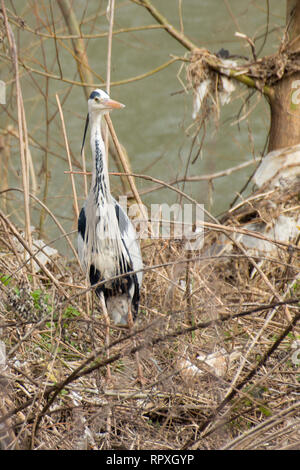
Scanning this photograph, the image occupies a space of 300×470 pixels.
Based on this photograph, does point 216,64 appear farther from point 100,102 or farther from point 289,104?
point 100,102

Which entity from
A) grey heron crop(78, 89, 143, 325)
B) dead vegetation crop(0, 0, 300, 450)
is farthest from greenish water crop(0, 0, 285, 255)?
dead vegetation crop(0, 0, 300, 450)

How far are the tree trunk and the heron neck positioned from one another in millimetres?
1735

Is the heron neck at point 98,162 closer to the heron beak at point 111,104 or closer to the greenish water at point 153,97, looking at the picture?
the heron beak at point 111,104

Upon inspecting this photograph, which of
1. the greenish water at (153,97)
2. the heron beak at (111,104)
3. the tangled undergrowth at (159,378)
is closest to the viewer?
the tangled undergrowth at (159,378)

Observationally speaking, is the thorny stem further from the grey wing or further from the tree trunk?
the grey wing

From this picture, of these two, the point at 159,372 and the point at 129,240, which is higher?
the point at 129,240

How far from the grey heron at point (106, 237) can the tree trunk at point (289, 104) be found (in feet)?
5.19

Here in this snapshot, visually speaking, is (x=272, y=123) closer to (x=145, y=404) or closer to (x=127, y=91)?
(x=145, y=404)

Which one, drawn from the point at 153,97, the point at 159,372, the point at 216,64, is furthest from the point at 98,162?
the point at 153,97

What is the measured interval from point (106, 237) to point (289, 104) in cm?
184

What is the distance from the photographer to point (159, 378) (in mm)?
2305

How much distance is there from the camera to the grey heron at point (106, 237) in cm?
283

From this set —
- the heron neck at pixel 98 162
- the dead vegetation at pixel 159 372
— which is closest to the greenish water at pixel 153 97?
the heron neck at pixel 98 162

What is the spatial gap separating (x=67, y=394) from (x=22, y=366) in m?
0.20
